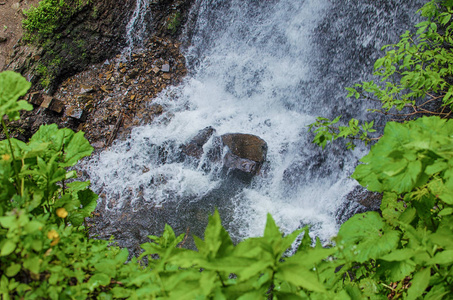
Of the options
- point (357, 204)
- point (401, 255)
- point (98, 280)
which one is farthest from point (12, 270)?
point (357, 204)

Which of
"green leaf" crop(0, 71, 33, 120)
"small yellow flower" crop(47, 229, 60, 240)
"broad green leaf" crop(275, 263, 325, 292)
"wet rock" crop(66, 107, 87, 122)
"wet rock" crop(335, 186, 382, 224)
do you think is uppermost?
"green leaf" crop(0, 71, 33, 120)

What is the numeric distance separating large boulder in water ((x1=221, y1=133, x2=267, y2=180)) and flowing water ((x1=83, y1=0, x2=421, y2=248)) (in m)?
0.20

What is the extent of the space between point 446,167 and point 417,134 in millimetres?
185

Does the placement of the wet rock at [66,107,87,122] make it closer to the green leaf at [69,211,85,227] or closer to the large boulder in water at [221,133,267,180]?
the large boulder in water at [221,133,267,180]

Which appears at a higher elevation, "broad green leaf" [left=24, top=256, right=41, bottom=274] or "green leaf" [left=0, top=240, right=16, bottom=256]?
"green leaf" [left=0, top=240, right=16, bottom=256]

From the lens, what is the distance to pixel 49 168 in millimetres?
1715

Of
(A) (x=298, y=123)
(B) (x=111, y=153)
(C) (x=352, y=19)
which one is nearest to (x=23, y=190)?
(B) (x=111, y=153)

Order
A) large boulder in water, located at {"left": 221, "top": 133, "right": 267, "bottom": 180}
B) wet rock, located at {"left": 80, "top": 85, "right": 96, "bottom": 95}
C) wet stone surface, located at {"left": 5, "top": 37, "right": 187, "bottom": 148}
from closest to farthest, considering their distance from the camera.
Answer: large boulder in water, located at {"left": 221, "top": 133, "right": 267, "bottom": 180}
wet stone surface, located at {"left": 5, "top": 37, "right": 187, "bottom": 148}
wet rock, located at {"left": 80, "top": 85, "right": 96, "bottom": 95}

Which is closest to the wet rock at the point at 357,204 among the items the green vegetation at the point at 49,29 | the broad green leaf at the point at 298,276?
the broad green leaf at the point at 298,276

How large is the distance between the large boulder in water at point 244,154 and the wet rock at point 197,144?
0.33 metres

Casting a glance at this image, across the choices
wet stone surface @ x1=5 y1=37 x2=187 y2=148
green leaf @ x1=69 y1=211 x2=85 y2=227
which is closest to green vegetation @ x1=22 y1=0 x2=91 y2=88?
wet stone surface @ x1=5 y1=37 x2=187 y2=148

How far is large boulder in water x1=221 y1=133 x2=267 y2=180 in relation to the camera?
5.99 m

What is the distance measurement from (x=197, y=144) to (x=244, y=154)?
37.5 inches

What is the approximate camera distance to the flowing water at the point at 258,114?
566cm
